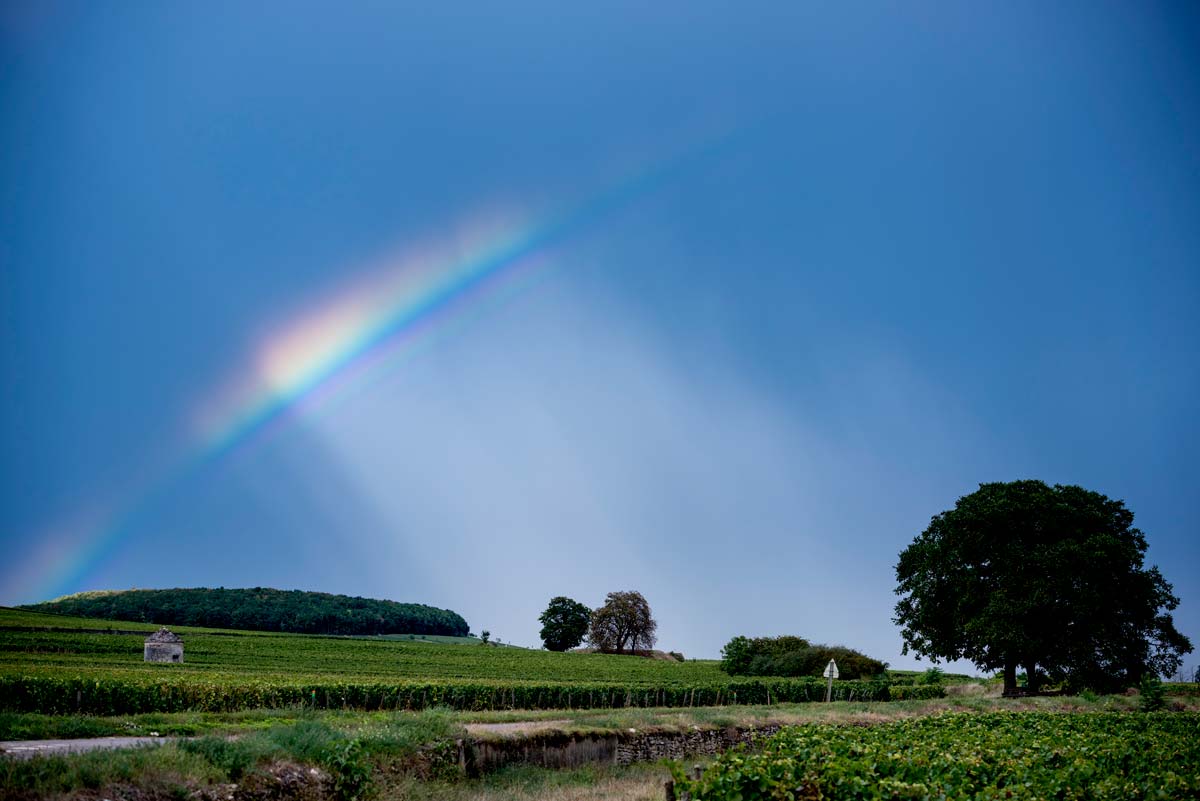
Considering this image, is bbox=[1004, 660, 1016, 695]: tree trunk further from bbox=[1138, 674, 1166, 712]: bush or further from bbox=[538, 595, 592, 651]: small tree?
bbox=[538, 595, 592, 651]: small tree

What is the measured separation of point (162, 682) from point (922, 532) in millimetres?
41451

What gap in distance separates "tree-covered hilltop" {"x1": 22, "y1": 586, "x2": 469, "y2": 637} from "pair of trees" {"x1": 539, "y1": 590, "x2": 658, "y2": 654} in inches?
1225

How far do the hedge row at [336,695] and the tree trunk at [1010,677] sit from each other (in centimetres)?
1383

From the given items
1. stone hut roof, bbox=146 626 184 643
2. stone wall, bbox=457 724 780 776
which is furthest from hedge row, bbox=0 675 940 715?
stone hut roof, bbox=146 626 184 643

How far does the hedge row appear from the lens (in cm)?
2767

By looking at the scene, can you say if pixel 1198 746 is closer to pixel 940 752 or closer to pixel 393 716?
pixel 940 752

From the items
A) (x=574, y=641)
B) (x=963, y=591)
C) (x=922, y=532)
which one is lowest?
(x=574, y=641)

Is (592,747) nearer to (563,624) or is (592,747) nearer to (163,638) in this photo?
(163,638)

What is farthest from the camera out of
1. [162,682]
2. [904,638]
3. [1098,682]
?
[904,638]

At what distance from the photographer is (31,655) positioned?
5172cm

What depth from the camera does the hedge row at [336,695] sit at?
90.8 ft

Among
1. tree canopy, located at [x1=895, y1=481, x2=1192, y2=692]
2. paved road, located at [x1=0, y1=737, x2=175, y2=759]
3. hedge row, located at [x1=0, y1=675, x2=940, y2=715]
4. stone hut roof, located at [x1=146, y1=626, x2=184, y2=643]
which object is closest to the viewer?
paved road, located at [x1=0, y1=737, x2=175, y2=759]

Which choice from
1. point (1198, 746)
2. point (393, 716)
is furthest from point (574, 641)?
point (1198, 746)

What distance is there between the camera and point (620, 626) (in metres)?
107
